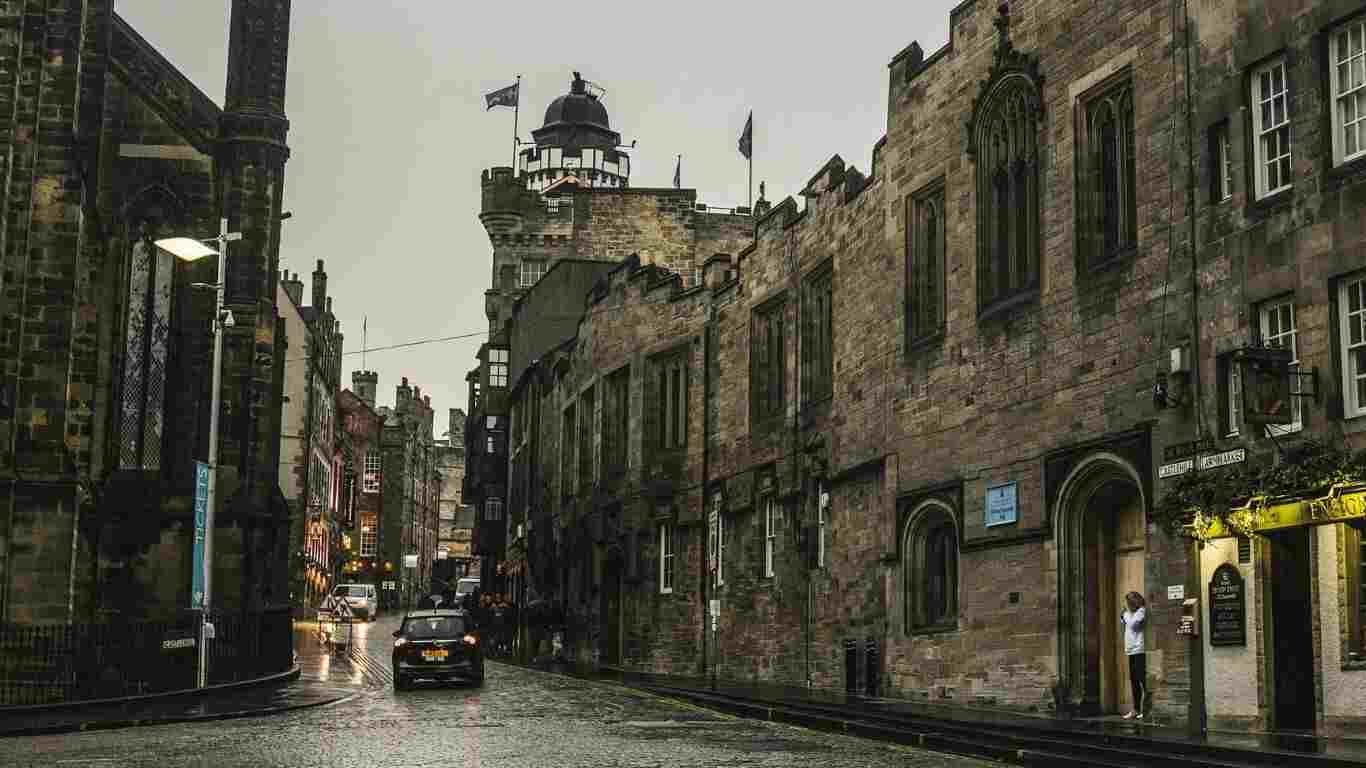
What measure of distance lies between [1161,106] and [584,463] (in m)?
30.4

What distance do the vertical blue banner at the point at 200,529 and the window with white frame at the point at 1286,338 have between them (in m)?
18.1

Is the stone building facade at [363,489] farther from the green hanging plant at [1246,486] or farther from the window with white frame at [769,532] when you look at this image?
the green hanging plant at [1246,486]

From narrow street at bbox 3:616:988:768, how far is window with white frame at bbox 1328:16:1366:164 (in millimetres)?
7997

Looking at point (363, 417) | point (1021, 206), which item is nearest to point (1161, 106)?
point (1021, 206)

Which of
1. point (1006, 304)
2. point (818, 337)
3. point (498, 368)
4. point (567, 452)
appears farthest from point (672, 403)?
point (498, 368)

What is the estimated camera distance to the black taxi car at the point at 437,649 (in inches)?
1244

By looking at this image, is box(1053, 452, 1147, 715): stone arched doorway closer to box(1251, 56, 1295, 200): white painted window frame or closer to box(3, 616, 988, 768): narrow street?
box(3, 616, 988, 768): narrow street

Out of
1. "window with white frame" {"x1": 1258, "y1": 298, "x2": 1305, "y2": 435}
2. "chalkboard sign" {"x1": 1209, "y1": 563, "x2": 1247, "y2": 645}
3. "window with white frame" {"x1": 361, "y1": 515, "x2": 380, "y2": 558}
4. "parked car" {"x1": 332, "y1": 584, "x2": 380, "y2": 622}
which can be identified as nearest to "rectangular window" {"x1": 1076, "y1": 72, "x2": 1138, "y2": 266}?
"window with white frame" {"x1": 1258, "y1": 298, "x2": 1305, "y2": 435}

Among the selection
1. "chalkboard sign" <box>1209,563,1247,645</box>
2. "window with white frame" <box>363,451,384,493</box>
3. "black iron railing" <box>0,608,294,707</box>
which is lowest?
"black iron railing" <box>0,608,294,707</box>

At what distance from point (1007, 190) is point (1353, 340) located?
340 inches

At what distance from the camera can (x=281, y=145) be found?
39.8 metres

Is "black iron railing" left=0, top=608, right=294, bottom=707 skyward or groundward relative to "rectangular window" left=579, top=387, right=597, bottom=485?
groundward

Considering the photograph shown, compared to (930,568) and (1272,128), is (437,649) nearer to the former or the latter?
(930,568)

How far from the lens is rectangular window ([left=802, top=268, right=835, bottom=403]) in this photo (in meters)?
35.2
